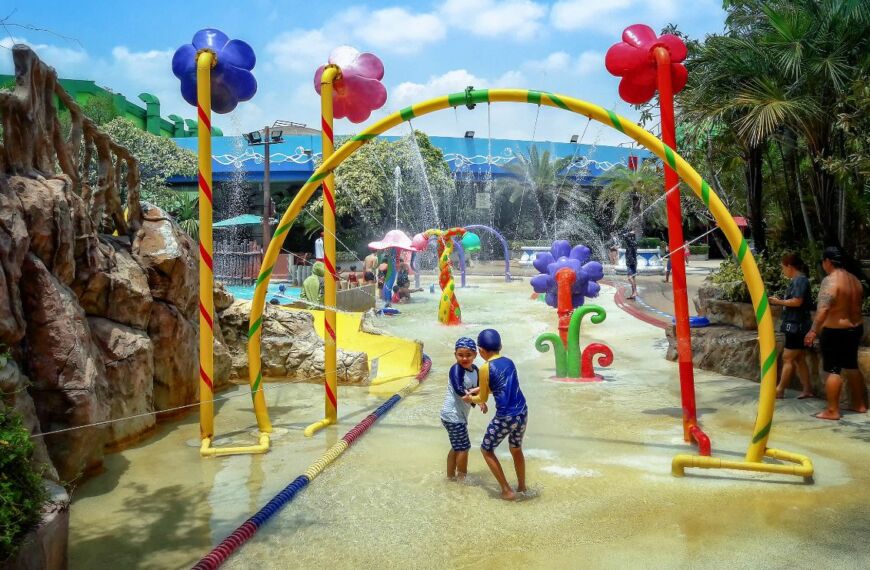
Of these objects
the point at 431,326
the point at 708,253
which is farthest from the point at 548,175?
the point at 431,326

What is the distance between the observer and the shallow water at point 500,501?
13.9 ft

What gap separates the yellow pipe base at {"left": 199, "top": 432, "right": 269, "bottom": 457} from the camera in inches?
247

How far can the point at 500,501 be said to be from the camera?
509cm

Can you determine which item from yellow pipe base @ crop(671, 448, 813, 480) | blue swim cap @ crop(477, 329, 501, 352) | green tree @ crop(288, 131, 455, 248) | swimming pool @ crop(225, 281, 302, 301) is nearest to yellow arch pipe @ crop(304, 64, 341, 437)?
blue swim cap @ crop(477, 329, 501, 352)

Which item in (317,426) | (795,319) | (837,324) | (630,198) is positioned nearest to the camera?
(837,324)

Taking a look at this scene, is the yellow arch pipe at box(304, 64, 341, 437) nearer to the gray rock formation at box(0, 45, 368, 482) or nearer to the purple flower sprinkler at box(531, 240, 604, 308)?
the gray rock formation at box(0, 45, 368, 482)

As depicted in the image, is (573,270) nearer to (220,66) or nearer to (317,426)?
(317,426)

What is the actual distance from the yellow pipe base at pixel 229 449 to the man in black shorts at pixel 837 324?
5165 mm

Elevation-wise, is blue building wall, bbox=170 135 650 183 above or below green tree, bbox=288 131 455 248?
above

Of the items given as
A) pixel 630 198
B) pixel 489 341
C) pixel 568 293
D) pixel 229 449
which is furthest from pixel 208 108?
pixel 630 198

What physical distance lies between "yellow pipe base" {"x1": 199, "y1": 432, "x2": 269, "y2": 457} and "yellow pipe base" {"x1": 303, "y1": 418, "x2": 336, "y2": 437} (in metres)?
0.50

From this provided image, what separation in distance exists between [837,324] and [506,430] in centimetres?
373

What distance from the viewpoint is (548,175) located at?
4262cm

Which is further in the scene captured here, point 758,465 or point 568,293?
point 568,293
